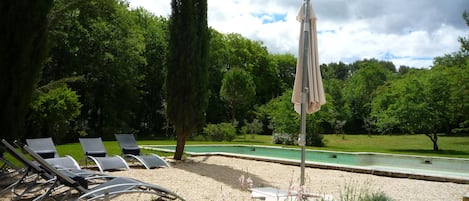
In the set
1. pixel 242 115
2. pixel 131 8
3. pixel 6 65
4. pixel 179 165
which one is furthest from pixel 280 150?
pixel 131 8

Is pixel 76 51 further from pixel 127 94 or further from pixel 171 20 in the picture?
pixel 171 20

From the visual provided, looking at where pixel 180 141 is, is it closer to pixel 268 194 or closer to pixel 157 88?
pixel 268 194

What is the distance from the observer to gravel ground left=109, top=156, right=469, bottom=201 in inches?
271

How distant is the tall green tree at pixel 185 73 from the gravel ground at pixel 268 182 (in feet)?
3.67

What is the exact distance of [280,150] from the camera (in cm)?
1647

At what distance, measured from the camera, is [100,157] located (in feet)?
30.2

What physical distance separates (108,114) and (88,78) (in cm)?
273

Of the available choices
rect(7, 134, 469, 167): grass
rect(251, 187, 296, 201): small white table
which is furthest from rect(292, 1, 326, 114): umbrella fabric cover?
rect(7, 134, 469, 167): grass

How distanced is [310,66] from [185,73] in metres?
5.00

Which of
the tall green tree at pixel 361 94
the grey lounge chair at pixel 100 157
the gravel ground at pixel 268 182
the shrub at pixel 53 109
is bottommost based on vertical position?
the gravel ground at pixel 268 182

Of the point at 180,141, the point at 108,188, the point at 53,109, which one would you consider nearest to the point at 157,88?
the point at 53,109

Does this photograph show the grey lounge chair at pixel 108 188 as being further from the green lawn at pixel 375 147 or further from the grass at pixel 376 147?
the grass at pixel 376 147

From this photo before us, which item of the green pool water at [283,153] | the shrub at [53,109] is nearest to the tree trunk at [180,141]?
the green pool water at [283,153]

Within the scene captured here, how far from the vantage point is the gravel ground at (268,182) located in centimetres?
688
